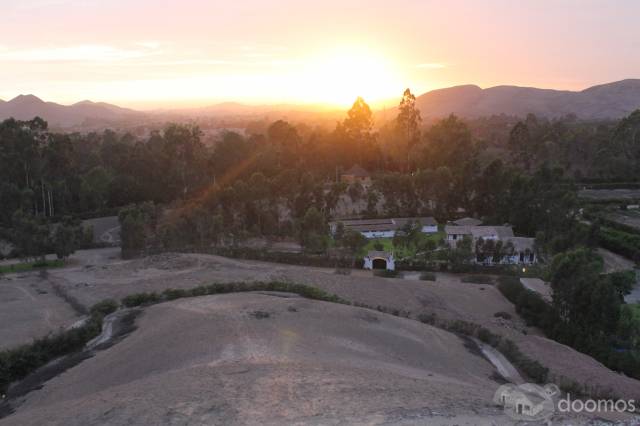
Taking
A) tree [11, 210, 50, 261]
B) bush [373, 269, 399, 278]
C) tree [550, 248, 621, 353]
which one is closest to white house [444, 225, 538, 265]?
bush [373, 269, 399, 278]

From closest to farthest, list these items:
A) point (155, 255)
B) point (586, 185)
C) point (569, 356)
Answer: point (569, 356), point (155, 255), point (586, 185)

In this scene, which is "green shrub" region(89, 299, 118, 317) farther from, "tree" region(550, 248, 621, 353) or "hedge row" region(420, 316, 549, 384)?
Result: "tree" region(550, 248, 621, 353)

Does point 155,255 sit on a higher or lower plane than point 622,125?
lower

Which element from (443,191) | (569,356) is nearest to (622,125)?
(443,191)

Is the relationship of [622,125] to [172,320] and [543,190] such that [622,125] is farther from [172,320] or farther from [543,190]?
[172,320]

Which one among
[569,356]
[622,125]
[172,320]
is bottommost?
[569,356]

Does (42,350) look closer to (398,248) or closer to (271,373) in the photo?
(271,373)

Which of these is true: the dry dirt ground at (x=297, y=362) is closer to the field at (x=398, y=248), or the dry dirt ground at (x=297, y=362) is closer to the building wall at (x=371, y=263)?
the building wall at (x=371, y=263)
